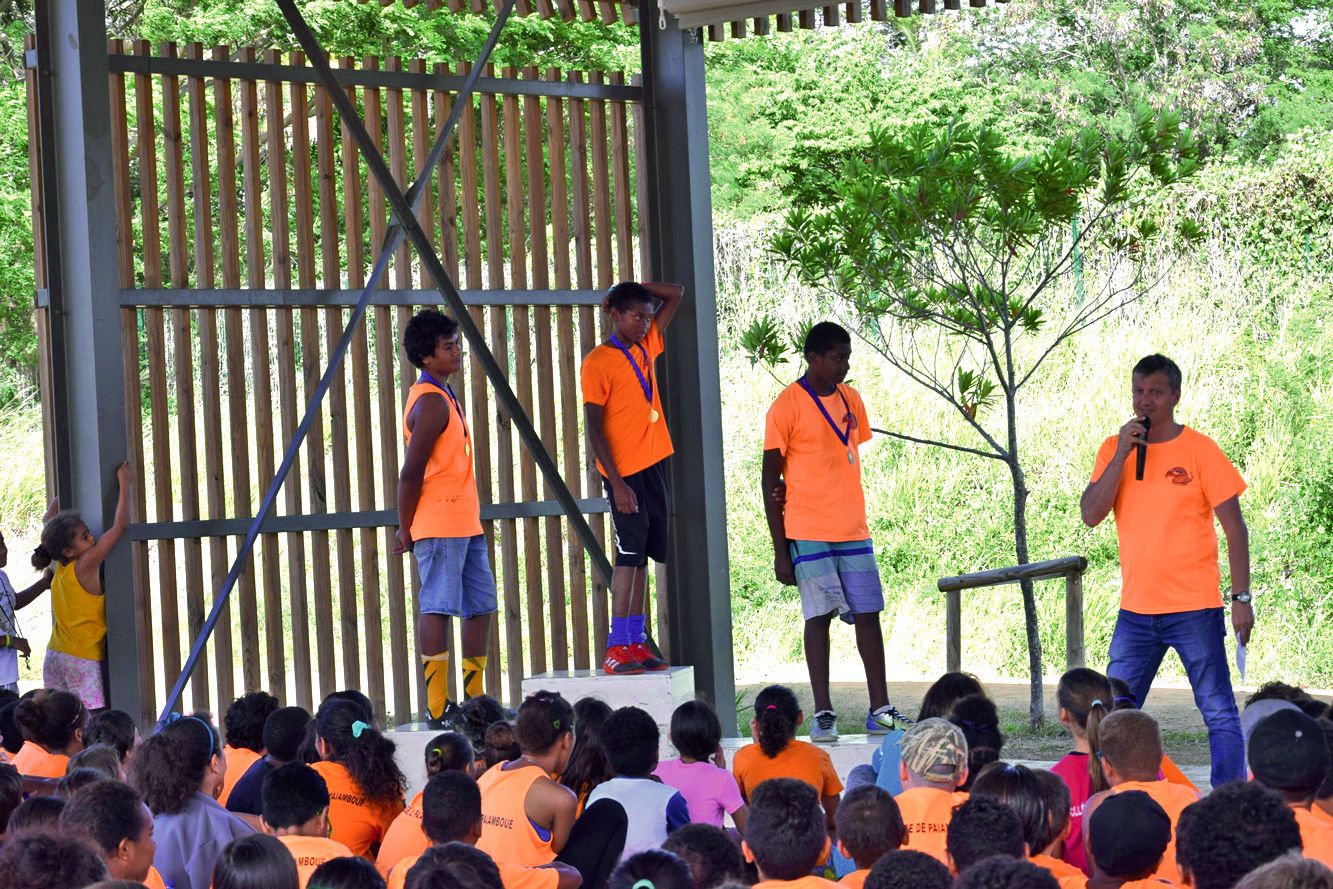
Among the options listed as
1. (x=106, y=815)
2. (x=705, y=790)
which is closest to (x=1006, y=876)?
(x=106, y=815)

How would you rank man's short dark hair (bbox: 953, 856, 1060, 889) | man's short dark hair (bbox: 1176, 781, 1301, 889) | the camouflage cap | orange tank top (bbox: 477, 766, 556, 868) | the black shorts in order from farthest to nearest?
1. the black shorts
2. orange tank top (bbox: 477, 766, 556, 868)
3. the camouflage cap
4. man's short dark hair (bbox: 1176, 781, 1301, 889)
5. man's short dark hair (bbox: 953, 856, 1060, 889)

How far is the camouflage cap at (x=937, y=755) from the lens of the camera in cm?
435

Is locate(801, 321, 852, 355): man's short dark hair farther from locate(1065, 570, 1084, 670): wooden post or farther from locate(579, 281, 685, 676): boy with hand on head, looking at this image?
locate(1065, 570, 1084, 670): wooden post

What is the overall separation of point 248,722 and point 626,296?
2884mm

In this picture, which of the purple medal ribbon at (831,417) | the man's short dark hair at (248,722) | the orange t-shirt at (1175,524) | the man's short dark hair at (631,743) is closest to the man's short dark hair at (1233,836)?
the man's short dark hair at (631,743)

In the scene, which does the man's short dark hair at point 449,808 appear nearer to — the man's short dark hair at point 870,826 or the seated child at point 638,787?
the seated child at point 638,787

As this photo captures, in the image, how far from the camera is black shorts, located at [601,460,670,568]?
764 centimetres

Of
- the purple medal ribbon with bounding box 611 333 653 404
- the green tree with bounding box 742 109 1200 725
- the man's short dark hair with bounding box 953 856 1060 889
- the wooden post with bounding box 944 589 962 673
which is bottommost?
the wooden post with bounding box 944 589 962 673

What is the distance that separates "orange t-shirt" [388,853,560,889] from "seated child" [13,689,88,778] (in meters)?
1.87

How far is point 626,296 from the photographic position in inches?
306

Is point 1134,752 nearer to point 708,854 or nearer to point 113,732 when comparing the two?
point 708,854

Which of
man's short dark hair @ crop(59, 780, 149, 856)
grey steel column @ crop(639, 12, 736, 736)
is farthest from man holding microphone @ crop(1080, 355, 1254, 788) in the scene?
man's short dark hair @ crop(59, 780, 149, 856)

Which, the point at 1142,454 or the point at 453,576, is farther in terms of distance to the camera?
the point at 453,576

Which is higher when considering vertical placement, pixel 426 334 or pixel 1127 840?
pixel 426 334
